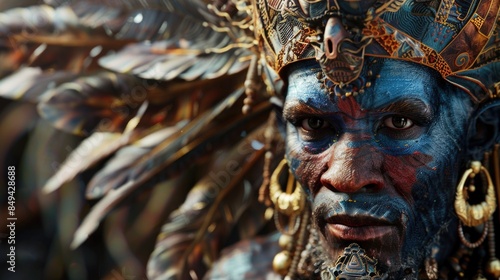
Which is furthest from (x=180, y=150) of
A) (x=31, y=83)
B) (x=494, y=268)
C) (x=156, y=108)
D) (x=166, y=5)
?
(x=494, y=268)

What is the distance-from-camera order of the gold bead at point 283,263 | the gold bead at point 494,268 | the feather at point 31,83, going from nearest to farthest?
the gold bead at point 494,268 → the gold bead at point 283,263 → the feather at point 31,83

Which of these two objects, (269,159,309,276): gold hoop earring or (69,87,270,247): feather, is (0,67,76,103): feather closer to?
(69,87,270,247): feather

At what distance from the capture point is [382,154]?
1923mm

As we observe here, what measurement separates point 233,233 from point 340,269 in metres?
0.80

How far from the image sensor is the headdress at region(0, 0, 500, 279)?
2.62 m

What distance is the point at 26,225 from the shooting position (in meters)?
3.08

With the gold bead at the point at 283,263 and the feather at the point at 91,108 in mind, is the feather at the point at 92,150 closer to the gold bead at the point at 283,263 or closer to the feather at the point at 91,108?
the feather at the point at 91,108

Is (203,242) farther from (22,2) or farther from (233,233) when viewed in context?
(22,2)

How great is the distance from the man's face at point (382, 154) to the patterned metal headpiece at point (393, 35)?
4cm

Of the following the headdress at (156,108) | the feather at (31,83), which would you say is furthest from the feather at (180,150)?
the feather at (31,83)

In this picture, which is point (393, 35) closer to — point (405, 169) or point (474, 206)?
point (405, 169)

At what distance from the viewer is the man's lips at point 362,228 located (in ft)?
6.34

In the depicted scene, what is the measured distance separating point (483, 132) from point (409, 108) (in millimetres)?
311

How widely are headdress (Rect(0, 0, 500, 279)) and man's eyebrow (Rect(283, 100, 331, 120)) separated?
0.29 meters
